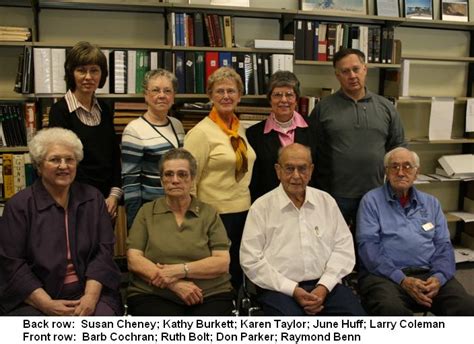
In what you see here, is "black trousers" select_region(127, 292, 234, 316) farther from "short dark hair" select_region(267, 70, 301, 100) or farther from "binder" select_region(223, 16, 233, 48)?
"binder" select_region(223, 16, 233, 48)

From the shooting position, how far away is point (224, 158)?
2.45 meters

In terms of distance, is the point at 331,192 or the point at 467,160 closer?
the point at 331,192

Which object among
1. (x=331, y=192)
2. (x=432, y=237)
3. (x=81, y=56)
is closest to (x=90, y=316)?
(x=81, y=56)

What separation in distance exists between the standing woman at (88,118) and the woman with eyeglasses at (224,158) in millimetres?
459

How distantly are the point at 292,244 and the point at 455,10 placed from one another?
3424 millimetres

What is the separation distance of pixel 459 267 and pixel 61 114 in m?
3.64

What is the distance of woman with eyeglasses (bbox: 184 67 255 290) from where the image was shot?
2453 mm

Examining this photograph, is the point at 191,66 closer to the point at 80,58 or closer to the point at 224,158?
the point at 80,58

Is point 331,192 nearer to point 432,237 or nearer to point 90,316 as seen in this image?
point 432,237

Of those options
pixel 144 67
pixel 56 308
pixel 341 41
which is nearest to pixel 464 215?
pixel 341 41

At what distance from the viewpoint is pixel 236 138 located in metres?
2.54

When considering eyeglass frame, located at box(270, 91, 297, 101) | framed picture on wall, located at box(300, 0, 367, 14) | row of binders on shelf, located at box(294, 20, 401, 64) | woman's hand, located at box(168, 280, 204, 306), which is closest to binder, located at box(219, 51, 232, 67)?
row of binders on shelf, located at box(294, 20, 401, 64)

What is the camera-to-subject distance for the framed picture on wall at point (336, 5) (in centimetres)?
404

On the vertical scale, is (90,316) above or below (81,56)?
below
